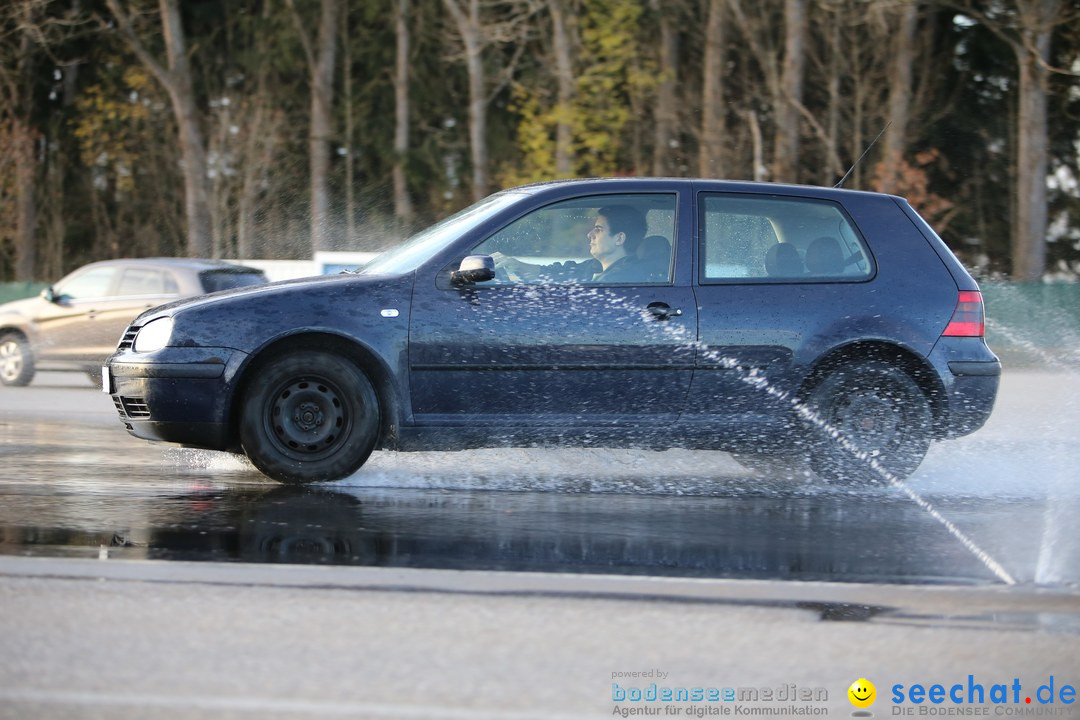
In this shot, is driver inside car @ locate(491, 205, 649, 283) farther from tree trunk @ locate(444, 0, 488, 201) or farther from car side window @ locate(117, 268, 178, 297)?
tree trunk @ locate(444, 0, 488, 201)

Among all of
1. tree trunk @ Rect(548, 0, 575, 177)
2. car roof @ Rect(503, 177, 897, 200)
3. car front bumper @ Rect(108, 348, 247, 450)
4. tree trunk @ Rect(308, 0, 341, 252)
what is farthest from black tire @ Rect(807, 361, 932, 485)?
tree trunk @ Rect(308, 0, 341, 252)

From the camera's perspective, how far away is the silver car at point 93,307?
15617mm

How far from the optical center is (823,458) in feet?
25.9

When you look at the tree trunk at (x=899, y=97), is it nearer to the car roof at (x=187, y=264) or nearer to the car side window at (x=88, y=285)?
the car roof at (x=187, y=264)

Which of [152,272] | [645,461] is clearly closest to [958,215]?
[152,272]

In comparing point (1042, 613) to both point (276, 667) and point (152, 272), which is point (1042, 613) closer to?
point (276, 667)

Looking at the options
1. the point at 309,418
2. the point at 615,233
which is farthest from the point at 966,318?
the point at 309,418

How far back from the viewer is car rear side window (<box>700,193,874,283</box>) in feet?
25.2

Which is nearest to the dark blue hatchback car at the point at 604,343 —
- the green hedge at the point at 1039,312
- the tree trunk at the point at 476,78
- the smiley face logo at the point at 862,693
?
the smiley face logo at the point at 862,693

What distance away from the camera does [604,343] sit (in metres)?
7.41

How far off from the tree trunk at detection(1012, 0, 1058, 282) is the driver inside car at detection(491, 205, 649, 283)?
2196 centimetres

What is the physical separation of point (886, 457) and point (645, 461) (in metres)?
1.64

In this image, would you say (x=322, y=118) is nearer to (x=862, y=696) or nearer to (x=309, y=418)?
(x=309, y=418)

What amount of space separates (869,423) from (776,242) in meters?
1.15
